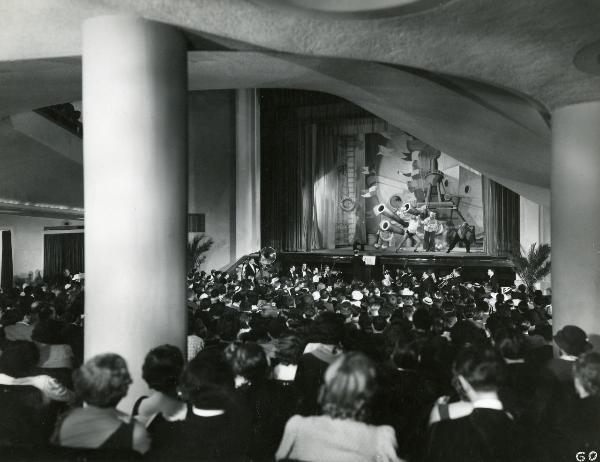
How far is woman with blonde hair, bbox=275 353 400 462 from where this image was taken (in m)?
2.09

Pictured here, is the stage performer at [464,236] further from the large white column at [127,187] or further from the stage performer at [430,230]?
the large white column at [127,187]

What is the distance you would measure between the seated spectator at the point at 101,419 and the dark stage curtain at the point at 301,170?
15.5 m

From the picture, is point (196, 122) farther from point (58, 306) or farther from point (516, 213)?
point (58, 306)

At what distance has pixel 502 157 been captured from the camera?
27.0 ft

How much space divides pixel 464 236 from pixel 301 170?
574 centimetres

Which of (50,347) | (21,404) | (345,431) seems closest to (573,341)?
(345,431)

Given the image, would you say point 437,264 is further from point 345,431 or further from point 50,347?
point 345,431

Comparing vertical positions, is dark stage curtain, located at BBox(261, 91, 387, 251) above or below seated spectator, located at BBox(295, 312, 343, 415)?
above

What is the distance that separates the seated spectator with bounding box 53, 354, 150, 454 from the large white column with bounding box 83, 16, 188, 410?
1.58 meters

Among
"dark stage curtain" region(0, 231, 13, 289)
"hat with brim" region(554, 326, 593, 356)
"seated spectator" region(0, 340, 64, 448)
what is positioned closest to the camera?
"seated spectator" region(0, 340, 64, 448)

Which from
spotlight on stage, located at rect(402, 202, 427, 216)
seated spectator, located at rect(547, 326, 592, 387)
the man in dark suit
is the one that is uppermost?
spotlight on stage, located at rect(402, 202, 427, 216)

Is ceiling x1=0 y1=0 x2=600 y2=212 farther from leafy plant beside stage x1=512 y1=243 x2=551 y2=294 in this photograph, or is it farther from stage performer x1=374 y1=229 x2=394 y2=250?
stage performer x1=374 y1=229 x2=394 y2=250

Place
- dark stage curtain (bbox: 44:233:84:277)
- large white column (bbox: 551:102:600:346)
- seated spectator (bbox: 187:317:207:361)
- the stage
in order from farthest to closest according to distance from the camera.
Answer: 1. dark stage curtain (bbox: 44:233:84:277)
2. the stage
3. large white column (bbox: 551:102:600:346)
4. seated spectator (bbox: 187:317:207:361)

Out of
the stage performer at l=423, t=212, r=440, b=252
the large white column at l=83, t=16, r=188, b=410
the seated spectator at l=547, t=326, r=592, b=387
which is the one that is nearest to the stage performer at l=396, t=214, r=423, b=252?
the stage performer at l=423, t=212, r=440, b=252
